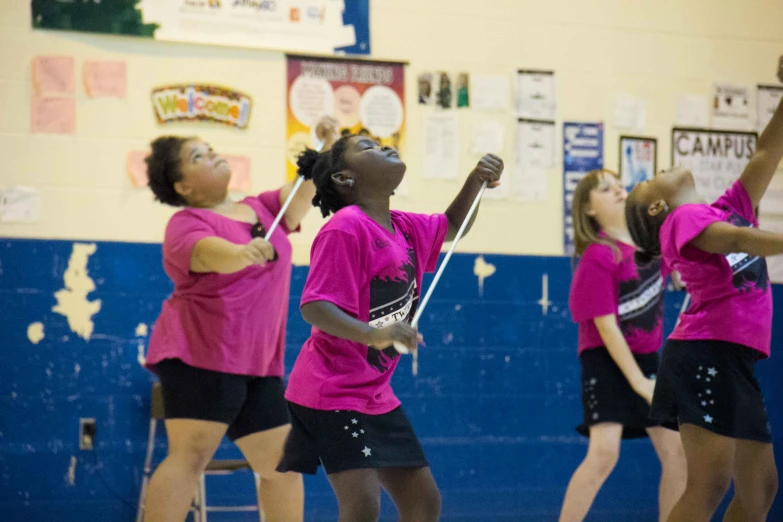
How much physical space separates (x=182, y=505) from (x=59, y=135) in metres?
1.84

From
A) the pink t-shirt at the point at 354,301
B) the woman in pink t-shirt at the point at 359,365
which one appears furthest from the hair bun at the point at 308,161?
the pink t-shirt at the point at 354,301

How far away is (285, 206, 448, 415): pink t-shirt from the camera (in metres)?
2.16

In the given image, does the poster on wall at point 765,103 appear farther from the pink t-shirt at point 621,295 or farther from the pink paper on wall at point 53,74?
the pink paper on wall at point 53,74

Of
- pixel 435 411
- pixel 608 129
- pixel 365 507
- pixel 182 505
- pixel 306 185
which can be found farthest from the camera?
pixel 608 129

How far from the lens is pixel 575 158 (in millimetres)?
4738

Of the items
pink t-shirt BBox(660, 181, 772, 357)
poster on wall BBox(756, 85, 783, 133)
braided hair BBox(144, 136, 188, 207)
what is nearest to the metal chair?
braided hair BBox(144, 136, 188, 207)

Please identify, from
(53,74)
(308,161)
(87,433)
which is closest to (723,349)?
(308,161)

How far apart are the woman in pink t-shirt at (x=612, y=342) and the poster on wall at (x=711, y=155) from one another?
44.5 inches

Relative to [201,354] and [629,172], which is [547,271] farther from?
[201,354]

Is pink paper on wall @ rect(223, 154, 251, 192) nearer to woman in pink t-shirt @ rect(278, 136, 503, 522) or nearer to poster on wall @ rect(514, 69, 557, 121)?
poster on wall @ rect(514, 69, 557, 121)

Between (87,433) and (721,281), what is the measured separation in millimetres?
2654

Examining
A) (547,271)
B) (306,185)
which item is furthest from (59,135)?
(547,271)

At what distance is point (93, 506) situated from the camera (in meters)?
4.05

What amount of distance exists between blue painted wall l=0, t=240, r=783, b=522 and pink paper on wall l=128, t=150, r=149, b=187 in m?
0.29
